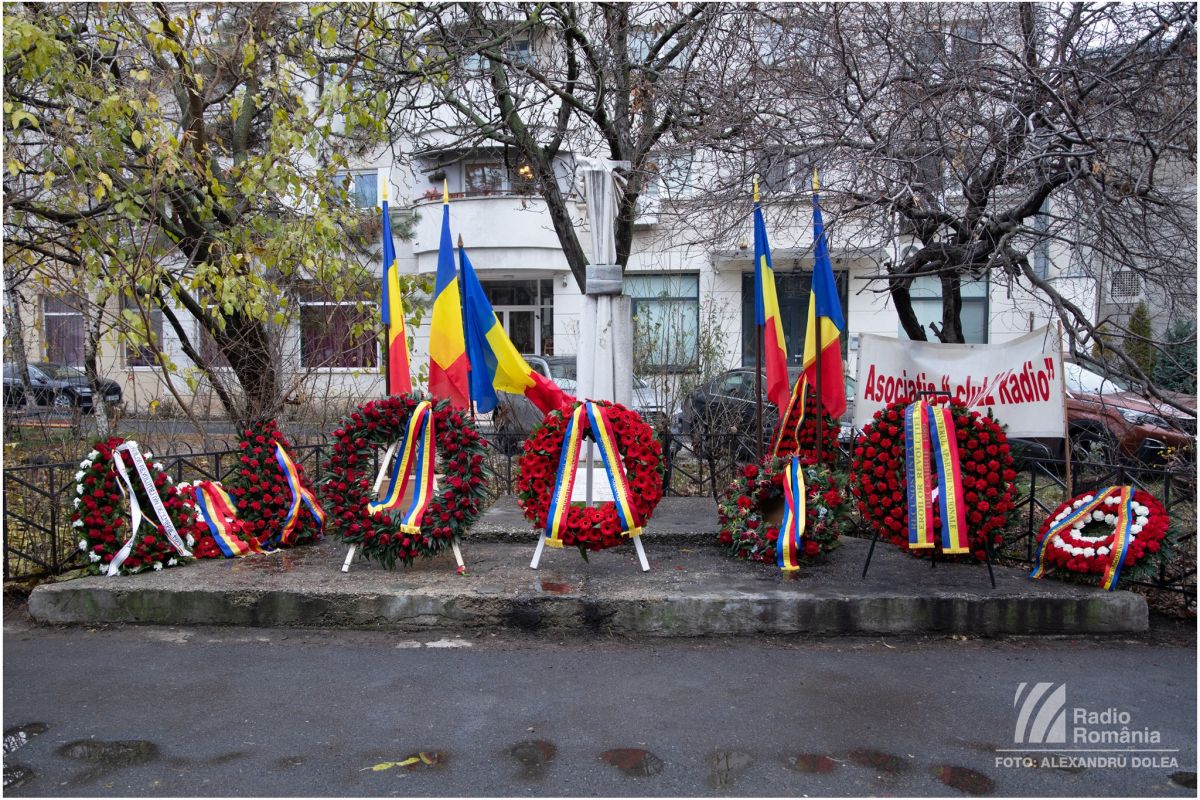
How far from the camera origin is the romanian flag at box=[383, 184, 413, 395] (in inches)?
300

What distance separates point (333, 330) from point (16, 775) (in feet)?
28.1

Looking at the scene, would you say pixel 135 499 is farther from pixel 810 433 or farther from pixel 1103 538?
pixel 1103 538

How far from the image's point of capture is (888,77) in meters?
7.92

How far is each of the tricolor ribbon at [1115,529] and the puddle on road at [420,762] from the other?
14.5 feet

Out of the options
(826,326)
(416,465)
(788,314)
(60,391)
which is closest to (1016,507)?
(826,326)

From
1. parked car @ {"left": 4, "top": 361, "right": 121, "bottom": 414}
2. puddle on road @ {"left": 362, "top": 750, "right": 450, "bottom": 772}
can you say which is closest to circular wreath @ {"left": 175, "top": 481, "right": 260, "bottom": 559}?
parked car @ {"left": 4, "top": 361, "right": 121, "bottom": 414}

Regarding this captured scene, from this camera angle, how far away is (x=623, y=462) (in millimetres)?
6367

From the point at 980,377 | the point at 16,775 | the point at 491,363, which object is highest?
the point at 491,363

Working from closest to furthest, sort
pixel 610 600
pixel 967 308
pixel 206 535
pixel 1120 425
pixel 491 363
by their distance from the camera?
pixel 610 600 → pixel 206 535 → pixel 491 363 → pixel 1120 425 → pixel 967 308

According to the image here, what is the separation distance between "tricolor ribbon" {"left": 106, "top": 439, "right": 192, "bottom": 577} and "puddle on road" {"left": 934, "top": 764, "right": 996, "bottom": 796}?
5380mm

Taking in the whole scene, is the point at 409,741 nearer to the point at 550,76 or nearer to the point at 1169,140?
the point at 1169,140

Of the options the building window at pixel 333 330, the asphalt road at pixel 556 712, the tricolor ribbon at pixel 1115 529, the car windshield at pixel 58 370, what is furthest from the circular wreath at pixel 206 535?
the tricolor ribbon at pixel 1115 529

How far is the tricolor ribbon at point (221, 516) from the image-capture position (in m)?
6.96

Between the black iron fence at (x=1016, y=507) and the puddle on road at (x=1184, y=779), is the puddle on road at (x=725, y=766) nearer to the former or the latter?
the puddle on road at (x=1184, y=779)
